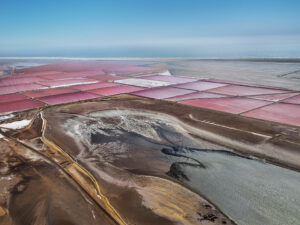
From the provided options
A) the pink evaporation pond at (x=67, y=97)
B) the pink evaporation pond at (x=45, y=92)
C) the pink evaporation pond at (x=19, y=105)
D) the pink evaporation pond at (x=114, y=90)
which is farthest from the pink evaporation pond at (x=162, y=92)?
the pink evaporation pond at (x=19, y=105)

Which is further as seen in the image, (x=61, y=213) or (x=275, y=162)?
(x=275, y=162)

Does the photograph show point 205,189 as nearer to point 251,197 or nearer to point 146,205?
point 251,197

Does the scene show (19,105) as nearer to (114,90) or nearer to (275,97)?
(114,90)

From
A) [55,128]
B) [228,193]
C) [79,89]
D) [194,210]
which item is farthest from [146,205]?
[79,89]

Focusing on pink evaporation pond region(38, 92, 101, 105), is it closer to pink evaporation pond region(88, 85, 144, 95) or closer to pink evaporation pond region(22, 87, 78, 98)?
pink evaporation pond region(88, 85, 144, 95)

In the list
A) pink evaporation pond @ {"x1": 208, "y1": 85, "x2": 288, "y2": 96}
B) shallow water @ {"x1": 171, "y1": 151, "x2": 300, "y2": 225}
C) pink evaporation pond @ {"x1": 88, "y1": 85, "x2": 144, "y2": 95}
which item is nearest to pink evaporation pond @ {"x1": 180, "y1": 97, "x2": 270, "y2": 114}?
pink evaporation pond @ {"x1": 208, "y1": 85, "x2": 288, "y2": 96}
